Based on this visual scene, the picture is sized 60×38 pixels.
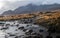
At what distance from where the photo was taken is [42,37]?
35125 millimetres

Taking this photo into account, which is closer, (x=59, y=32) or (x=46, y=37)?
(x=46, y=37)

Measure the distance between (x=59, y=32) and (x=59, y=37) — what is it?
424 cm

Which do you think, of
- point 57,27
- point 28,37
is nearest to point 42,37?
point 28,37

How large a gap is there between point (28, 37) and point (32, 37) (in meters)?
1.04

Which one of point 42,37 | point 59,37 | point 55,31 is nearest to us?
point 59,37

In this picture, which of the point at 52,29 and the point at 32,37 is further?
the point at 52,29

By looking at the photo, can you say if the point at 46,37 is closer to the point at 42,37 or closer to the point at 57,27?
the point at 42,37

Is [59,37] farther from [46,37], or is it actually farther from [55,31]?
[55,31]

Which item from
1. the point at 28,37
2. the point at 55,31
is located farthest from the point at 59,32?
the point at 28,37

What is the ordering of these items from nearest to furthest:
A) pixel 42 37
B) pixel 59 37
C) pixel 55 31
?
pixel 59 37, pixel 42 37, pixel 55 31

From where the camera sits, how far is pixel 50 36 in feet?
114

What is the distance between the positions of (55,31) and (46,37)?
15.5 feet

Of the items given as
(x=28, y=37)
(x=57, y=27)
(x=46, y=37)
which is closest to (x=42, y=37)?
(x=46, y=37)

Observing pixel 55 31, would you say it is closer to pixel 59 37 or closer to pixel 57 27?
pixel 57 27
